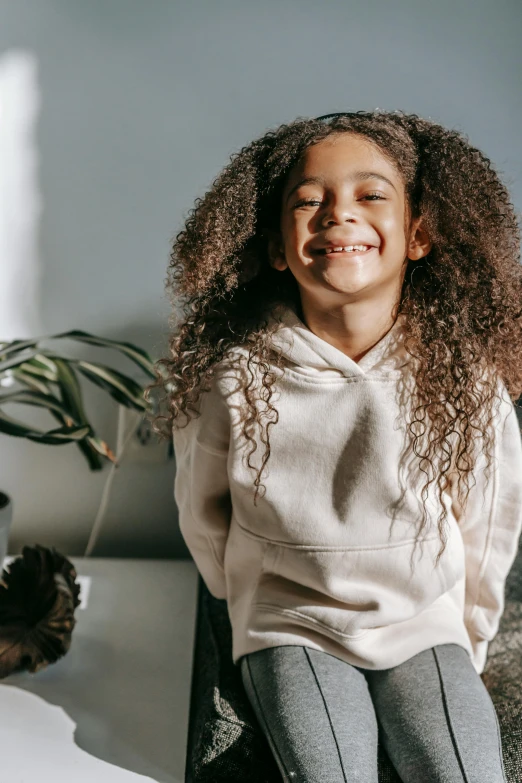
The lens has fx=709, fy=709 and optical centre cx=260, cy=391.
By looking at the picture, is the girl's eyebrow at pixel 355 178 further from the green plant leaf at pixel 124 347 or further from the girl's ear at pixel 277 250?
the green plant leaf at pixel 124 347

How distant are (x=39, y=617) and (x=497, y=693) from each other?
1.85ft

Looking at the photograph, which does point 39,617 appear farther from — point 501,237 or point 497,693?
point 501,237

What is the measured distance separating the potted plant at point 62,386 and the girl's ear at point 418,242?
400mm

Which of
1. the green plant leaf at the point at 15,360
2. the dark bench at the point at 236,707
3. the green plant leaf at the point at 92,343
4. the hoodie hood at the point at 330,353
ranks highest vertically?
the hoodie hood at the point at 330,353

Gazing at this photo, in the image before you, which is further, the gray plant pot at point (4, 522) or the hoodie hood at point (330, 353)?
the gray plant pot at point (4, 522)

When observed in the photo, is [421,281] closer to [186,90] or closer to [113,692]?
[186,90]

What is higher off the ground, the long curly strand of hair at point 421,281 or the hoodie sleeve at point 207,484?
the long curly strand of hair at point 421,281

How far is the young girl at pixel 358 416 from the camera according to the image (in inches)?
26.5

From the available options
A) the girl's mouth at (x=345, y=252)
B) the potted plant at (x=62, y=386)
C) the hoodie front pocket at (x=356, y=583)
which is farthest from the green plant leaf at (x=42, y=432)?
the girl's mouth at (x=345, y=252)

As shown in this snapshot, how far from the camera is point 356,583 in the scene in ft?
2.48

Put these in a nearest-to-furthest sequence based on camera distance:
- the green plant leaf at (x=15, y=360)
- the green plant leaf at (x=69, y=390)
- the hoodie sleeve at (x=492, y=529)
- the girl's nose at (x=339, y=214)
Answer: the girl's nose at (x=339, y=214)
the hoodie sleeve at (x=492, y=529)
the green plant leaf at (x=15, y=360)
the green plant leaf at (x=69, y=390)

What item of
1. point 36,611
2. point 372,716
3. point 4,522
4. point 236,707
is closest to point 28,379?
point 4,522

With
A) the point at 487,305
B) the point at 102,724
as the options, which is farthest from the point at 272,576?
the point at 487,305

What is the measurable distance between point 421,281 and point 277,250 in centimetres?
15
